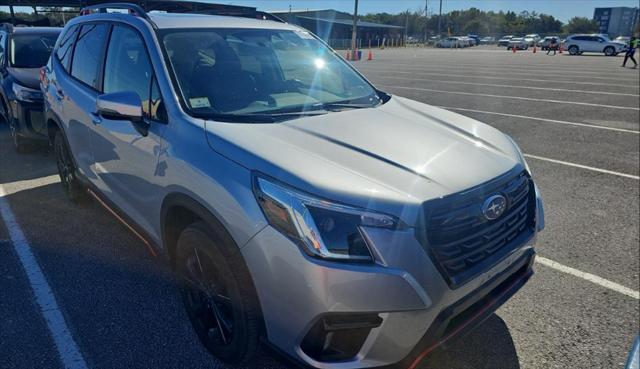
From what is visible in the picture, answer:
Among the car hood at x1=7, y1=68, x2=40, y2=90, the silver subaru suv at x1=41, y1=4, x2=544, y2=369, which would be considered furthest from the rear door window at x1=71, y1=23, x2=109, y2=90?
the car hood at x1=7, y1=68, x2=40, y2=90

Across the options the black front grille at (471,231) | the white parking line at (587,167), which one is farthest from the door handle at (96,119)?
the white parking line at (587,167)

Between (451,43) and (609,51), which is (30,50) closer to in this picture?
(609,51)

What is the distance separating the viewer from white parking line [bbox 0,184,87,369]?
2557mm

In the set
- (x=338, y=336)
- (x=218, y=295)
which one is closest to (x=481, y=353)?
(x=338, y=336)

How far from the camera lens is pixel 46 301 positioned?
9.99ft

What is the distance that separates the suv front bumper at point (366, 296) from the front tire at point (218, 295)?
0.12m

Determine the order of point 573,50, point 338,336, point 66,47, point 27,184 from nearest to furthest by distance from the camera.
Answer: point 338,336 < point 66,47 < point 27,184 < point 573,50

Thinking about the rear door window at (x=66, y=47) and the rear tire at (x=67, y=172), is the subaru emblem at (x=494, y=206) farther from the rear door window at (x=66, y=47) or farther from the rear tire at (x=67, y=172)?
the rear door window at (x=66, y=47)

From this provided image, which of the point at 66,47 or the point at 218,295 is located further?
the point at 66,47

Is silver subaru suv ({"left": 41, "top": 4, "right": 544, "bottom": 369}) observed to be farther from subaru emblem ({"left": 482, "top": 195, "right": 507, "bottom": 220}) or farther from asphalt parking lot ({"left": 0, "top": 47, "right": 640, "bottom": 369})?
asphalt parking lot ({"left": 0, "top": 47, "right": 640, "bottom": 369})

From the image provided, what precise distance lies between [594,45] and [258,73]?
43.7 metres

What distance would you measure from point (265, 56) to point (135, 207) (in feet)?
4.60

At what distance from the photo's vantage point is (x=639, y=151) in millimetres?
6824

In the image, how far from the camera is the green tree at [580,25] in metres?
103
